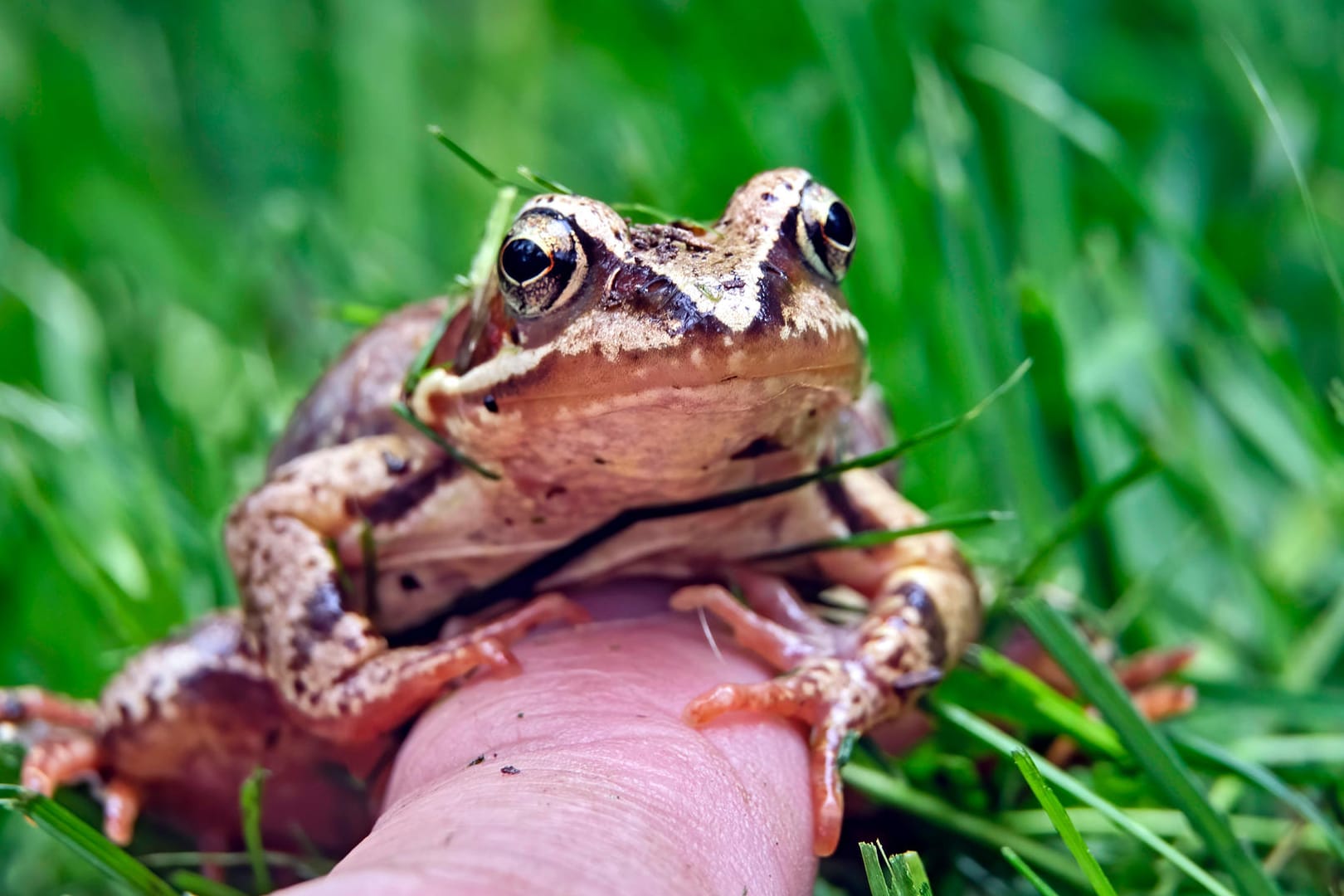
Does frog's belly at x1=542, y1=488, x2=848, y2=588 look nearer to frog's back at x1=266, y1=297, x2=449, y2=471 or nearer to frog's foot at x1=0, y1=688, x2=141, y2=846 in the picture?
frog's back at x1=266, y1=297, x2=449, y2=471

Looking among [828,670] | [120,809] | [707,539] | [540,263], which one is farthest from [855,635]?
[120,809]

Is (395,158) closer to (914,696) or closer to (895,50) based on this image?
(895,50)

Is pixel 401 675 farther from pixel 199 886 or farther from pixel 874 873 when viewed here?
pixel 874 873

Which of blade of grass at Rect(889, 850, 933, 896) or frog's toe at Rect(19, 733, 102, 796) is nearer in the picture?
blade of grass at Rect(889, 850, 933, 896)

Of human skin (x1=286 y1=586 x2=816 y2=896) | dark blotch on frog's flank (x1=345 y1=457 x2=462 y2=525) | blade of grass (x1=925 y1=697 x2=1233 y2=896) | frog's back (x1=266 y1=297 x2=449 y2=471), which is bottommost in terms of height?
blade of grass (x1=925 y1=697 x2=1233 y2=896)

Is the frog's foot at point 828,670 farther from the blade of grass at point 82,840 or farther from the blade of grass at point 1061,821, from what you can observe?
the blade of grass at point 82,840

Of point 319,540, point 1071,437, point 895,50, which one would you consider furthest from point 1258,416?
point 319,540

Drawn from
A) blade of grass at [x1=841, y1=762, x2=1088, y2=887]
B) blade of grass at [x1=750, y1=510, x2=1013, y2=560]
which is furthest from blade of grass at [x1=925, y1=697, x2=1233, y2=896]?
blade of grass at [x1=750, y1=510, x2=1013, y2=560]
